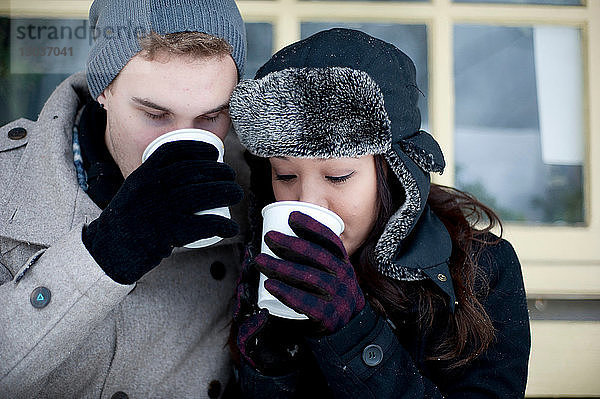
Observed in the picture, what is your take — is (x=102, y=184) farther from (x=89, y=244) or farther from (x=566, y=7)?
(x=566, y=7)

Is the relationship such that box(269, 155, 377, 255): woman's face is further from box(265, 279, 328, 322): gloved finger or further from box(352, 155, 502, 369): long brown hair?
box(265, 279, 328, 322): gloved finger

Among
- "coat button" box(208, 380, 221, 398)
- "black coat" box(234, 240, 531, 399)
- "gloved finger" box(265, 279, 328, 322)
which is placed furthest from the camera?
"coat button" box(208, 380, 221, 398)

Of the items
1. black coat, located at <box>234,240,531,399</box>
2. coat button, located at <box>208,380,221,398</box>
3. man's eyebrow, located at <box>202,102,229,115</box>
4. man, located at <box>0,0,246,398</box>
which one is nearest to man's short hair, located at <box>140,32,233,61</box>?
man, located at <box>0,0,246,398</box>

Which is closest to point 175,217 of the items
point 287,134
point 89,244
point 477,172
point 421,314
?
point 89,244

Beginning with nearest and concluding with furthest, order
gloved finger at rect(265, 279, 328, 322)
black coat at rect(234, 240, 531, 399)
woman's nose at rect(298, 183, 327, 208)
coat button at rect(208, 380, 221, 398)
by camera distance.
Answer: gloved finger at rect(265, 279, 328, 322), black coat at rect(234, 240, 531, 399), woman's nose at rect(298, 183, 327, 208), coat button at rect(208, 380, 221, 398)

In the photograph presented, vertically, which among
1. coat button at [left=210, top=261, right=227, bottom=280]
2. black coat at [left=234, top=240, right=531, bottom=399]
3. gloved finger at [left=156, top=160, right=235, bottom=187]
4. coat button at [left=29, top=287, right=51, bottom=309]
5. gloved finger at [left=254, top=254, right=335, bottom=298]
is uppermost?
gloved finger at [left=156, top=160, right=235, bottom=187]

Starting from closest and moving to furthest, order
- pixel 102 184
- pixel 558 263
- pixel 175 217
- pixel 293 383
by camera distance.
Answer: pixel 175 217 < pixel 293 383 < pixel 102 184 < pixel 558 263

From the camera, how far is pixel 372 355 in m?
1.42

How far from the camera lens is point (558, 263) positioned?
2637mm

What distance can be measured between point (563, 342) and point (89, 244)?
2.02 metres

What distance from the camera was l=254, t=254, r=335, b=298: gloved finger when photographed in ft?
4.33

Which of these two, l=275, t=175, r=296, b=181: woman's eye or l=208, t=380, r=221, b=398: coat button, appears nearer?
l=275, t=175, r=296, b=181: woman's eye

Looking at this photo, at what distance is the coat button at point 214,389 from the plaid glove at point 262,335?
0.21m

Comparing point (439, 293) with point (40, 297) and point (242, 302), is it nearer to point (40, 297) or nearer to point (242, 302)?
point (242, 302)
